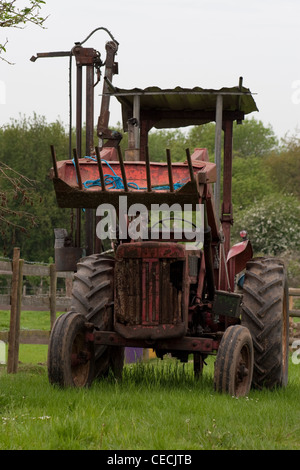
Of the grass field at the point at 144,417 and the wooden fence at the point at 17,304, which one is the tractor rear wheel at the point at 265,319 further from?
the wooden fence at the point at 17,304

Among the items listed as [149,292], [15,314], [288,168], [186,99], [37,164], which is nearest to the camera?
[149,292]

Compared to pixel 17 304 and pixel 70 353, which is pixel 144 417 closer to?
pixel 70 353

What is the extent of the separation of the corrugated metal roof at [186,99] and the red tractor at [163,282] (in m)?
0.02

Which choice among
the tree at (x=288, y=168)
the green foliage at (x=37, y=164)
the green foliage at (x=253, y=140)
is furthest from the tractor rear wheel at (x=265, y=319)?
the green foliage at (x=253, y=140)

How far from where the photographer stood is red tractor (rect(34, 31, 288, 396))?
24.5 feet

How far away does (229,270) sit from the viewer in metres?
9.09

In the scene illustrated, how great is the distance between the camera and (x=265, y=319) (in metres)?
8.30

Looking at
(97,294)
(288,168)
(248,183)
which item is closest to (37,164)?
(248,183)

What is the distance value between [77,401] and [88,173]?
1998mm

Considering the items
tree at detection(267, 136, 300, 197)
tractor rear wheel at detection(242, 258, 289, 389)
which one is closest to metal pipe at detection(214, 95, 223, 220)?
tractor rear wheel at detection(242, 258, 289, 389)

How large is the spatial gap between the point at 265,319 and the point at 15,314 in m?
4.10

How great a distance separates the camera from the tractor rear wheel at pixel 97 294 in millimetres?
8203

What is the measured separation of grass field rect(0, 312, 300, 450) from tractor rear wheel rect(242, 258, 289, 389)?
215 millimetres
